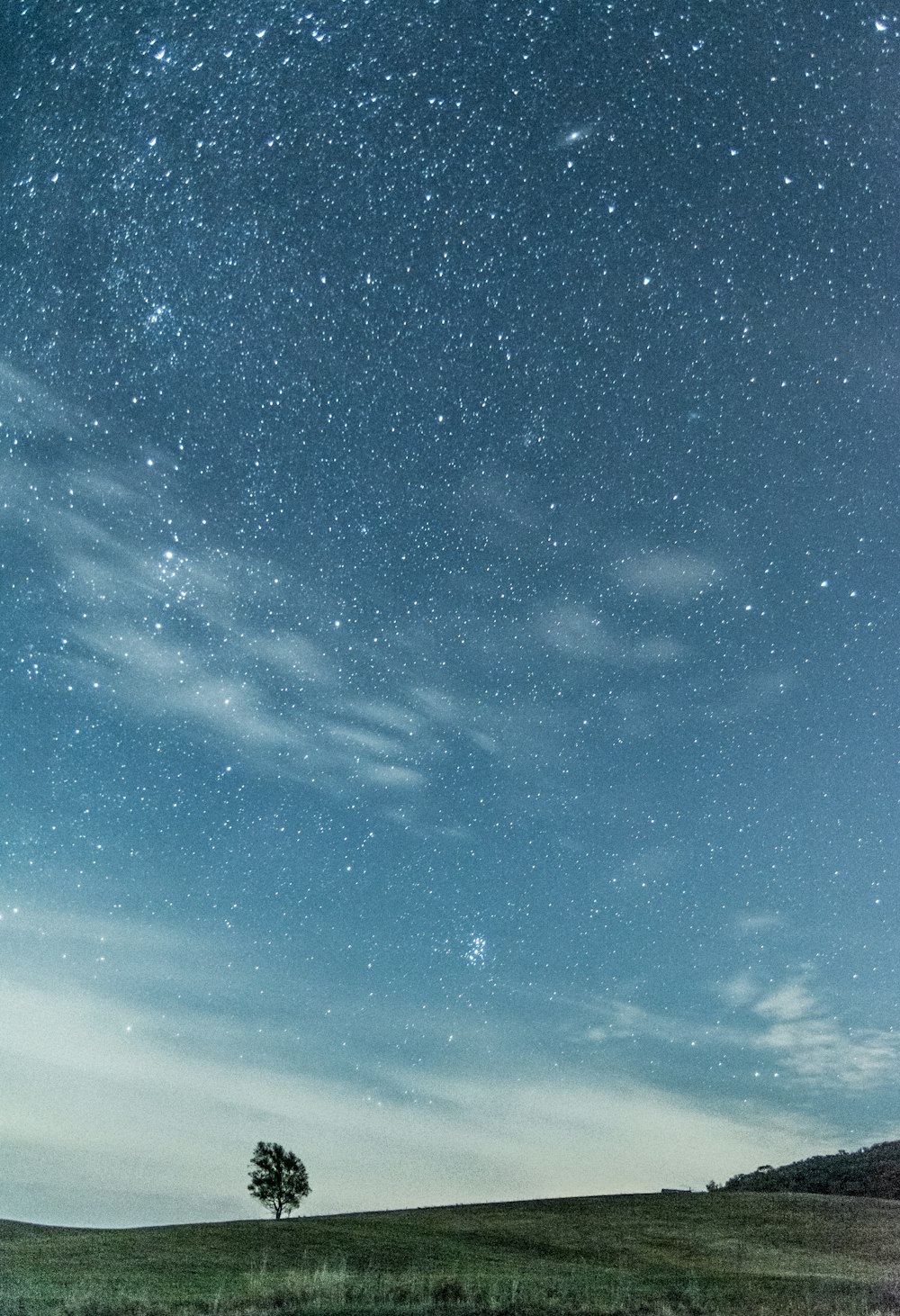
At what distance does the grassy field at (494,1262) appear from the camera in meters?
23.8

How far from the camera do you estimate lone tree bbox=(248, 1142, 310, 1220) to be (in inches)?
2530

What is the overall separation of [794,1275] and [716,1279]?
7.26 feet

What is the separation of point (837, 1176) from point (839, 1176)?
0.25 m

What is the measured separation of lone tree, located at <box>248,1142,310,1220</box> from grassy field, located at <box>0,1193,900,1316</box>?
16624mm

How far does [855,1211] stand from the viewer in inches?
1752

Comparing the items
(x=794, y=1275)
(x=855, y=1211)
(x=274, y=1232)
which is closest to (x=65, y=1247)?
(x=274, y=1232)

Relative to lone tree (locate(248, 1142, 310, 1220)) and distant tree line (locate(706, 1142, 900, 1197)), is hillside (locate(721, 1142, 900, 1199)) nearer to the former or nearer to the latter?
distant tree line (locate(706, 1142, 900, 1197))

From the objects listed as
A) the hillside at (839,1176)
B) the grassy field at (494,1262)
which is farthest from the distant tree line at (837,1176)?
the grassy field at (494,1262)

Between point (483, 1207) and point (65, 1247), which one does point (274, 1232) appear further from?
point (483, 1207)

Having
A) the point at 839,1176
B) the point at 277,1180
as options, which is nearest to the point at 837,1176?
the point at 839,1176

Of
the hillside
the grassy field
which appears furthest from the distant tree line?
the grassy field

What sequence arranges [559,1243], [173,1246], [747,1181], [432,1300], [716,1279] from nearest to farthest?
1. [432,1300]
2. [716,1279]
3. [173,1246]
4. [559,1243]
5. [747,1181]

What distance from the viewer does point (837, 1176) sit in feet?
210

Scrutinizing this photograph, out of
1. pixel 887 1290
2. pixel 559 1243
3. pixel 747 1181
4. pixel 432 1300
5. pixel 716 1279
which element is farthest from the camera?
pixel 747 1181
